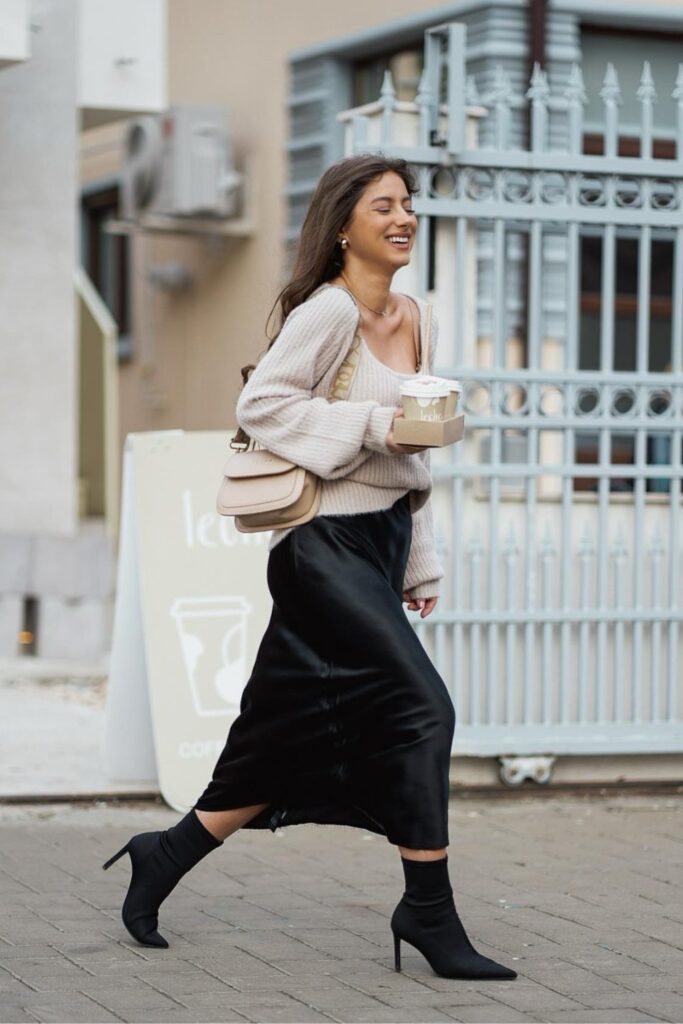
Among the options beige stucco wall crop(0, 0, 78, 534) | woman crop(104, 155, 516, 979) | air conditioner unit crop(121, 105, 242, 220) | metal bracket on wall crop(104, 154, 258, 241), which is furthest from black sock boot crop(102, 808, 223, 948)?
metal bracket on wall crop(104, 154, 258, 241)

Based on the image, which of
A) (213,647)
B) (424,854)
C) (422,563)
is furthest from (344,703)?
(213,647)

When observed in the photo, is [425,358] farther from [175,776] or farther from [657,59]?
[657,59]

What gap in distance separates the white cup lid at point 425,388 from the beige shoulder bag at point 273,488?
0.90 ft

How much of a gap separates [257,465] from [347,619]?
17.5 inches

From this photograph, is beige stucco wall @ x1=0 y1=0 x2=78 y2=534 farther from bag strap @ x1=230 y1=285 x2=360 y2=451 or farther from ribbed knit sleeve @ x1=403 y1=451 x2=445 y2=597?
bag strap @ x1=230 y1=285 x2=360 y2=451

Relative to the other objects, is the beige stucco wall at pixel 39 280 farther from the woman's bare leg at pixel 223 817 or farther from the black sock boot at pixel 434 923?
the black sock boot at pixel 434 923

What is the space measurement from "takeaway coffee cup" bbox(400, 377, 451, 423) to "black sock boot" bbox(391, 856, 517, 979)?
1053 mm

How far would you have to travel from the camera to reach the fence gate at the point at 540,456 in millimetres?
6695

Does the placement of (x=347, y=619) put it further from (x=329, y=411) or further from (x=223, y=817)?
(x=223, y=817)

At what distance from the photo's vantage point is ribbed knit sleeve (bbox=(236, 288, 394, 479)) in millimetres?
4383

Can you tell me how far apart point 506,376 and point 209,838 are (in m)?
2.60

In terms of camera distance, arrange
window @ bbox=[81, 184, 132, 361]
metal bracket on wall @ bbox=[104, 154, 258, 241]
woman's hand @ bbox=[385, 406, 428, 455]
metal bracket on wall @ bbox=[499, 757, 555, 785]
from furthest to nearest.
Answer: window @ bbox=[81, 184, 132, 361], metal bracket on wall @ bbox=[104, 154, 258, 241], metal bracket on wall @ bbox=[499, 757, 555, 785], woman's hand @ bbox=[385, 406, 428, 455]

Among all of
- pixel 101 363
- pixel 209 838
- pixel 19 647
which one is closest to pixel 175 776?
pixel 209 838

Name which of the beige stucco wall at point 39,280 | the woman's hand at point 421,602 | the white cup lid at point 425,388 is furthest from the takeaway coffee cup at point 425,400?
the beige stucco wall at point 39,280
